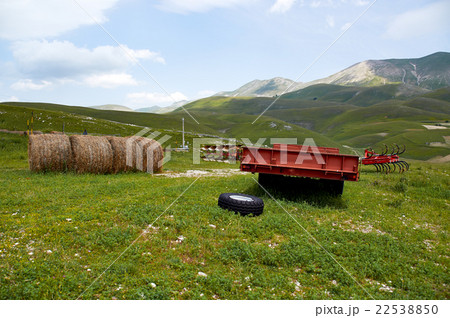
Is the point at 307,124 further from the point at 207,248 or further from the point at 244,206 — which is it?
the point at 207,248

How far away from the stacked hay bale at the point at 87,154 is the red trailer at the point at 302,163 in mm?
8609

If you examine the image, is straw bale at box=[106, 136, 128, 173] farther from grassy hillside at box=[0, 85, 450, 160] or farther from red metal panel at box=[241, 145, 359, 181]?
grassy hillside at box=[0, 85, 450, 160]

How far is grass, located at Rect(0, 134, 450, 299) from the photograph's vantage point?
15.1 ft

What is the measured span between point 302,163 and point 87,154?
1107cm

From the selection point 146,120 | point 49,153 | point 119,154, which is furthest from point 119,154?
point 146,120

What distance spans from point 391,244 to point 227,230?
152 inches

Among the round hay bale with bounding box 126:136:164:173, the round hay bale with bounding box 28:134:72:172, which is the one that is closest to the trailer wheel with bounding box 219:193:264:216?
the round hay bale with bounding box 126:136:164:173

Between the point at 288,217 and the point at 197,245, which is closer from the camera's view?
the point at 197,245

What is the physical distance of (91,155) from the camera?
49.9 feet

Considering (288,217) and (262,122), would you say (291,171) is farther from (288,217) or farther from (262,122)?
(262,122)

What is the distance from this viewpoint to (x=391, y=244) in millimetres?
6820

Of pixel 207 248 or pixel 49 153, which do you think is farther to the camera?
pixel 49 153

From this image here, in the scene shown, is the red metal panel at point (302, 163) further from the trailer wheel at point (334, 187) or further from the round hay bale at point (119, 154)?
the round hay bale at point (119, 154)
